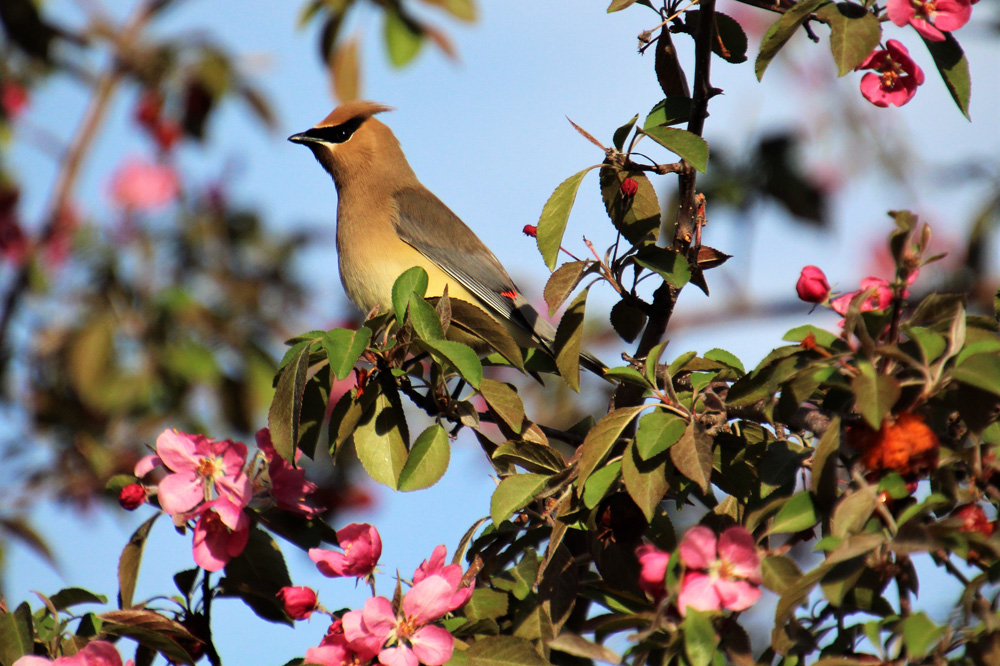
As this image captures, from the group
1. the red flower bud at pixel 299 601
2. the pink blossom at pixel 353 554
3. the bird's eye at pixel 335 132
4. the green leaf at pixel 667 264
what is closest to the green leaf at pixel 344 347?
the pink blossom at pixel 353 554

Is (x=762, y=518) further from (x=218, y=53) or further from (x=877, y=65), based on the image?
(x=218, y=53)

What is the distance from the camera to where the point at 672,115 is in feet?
6.45

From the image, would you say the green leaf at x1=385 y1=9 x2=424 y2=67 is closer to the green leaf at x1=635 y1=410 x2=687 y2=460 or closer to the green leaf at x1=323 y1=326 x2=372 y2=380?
the green leaf at x1=323 y1=326 x2=372 y2=380

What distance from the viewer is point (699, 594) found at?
1446 mm

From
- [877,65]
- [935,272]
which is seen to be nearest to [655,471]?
[877,65]

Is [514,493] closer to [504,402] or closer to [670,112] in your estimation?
[504,402]

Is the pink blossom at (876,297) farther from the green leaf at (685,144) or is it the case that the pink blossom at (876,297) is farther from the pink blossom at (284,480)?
the pink blossom at (284,480)

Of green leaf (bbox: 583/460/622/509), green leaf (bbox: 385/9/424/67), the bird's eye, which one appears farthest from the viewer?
the bird's eye

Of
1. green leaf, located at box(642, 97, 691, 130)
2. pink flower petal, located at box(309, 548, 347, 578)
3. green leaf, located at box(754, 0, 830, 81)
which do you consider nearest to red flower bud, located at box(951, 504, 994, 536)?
green leaf, located at box(754, 0, 830, 81)

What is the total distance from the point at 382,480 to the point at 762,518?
2.47 ft

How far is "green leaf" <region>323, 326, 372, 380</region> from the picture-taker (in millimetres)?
1805

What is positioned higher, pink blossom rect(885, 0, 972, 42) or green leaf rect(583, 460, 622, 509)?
pink blossom rect(885, 0, 972, 42)

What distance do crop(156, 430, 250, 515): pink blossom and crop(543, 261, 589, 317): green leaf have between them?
69 cm

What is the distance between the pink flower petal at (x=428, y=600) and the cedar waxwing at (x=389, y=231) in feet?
5.77
